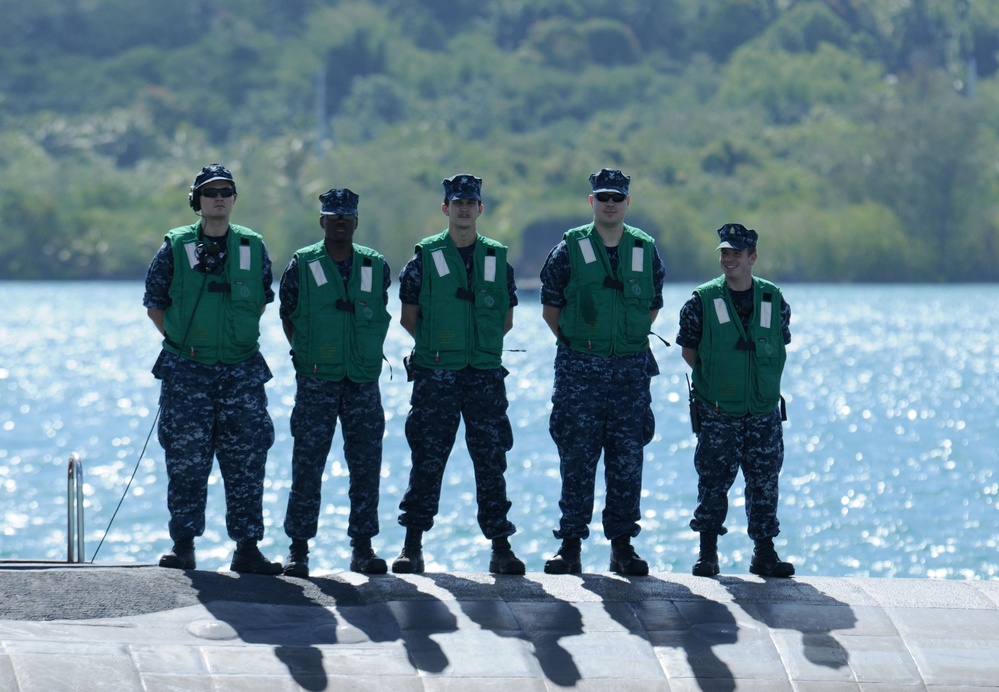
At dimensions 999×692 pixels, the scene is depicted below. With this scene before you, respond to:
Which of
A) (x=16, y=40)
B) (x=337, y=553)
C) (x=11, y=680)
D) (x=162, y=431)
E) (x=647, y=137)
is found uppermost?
(x=16, y=40)

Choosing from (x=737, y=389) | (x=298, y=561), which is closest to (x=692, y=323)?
(x=737, y=389)

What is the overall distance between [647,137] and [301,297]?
128 meters

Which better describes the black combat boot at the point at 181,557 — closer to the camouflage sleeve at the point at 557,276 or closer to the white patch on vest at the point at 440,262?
the white patch on vest at the point at 440,262

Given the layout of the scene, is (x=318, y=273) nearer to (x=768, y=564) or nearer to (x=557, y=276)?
(x=557, y=276)

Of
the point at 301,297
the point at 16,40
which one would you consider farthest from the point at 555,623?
the point at 16,40

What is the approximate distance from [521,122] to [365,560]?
15139cm

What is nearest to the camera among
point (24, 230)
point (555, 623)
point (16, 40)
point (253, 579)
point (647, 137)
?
point (555, 623)

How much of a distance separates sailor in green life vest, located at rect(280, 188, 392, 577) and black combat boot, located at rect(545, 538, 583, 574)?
3.08 feet

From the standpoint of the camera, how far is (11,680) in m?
6.91

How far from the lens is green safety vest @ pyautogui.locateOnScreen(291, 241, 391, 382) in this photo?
29.0 ft

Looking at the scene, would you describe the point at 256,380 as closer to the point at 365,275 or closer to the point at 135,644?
the point at 365,275

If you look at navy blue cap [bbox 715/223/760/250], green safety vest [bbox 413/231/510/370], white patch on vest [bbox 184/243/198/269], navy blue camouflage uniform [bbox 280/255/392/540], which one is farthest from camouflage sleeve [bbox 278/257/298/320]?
navy blue cap [bbox 715/223/760/250]

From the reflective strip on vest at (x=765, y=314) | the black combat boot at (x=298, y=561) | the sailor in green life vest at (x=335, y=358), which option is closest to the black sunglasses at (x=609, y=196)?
the reflective strip on vest at (x=765, y=314)

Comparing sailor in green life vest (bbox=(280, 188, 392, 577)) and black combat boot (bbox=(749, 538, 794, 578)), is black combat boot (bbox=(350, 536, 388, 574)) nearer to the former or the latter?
sailor in green life vest (bbox=(280, 188, 392, 577))
